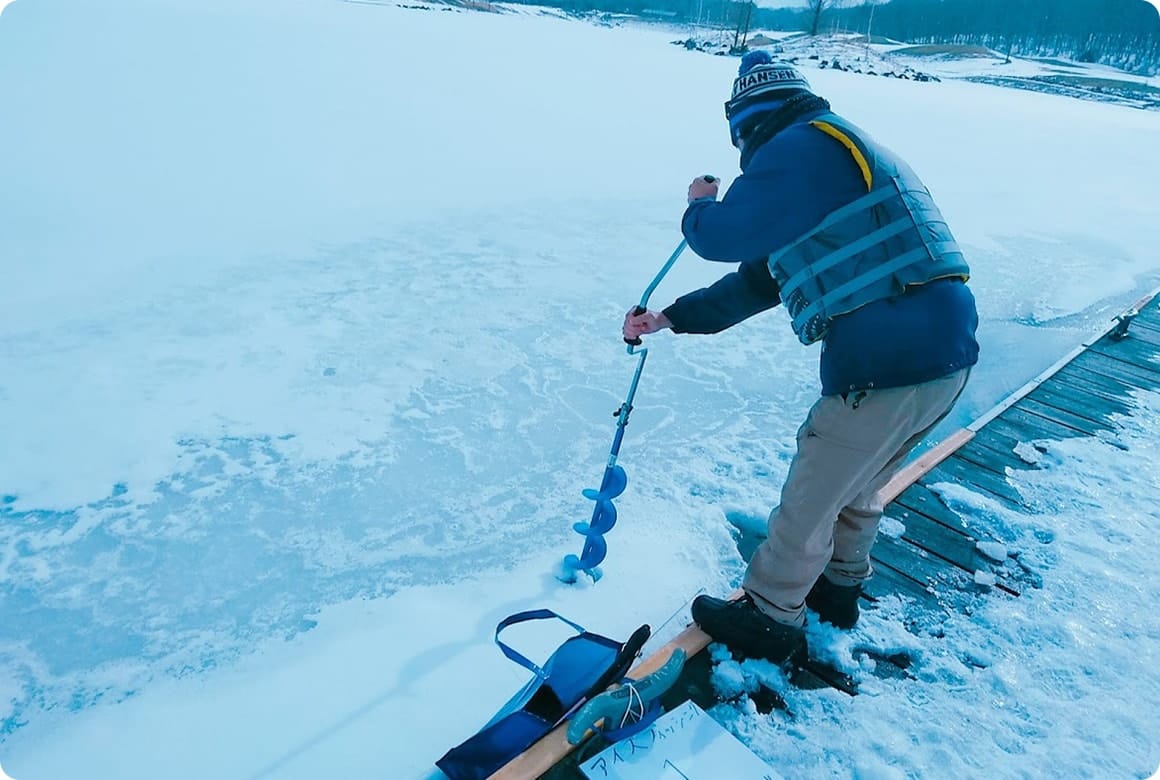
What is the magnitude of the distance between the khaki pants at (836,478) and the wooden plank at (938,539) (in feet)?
2.06

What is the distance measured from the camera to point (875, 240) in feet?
5.37

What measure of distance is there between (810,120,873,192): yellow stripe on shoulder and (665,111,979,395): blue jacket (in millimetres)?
10

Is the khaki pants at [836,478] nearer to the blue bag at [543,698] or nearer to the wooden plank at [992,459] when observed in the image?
the blue bag at [543,698]

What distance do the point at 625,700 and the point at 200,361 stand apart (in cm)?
344

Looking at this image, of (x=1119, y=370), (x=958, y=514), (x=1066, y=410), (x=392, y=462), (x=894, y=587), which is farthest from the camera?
(x=1119, y=370)

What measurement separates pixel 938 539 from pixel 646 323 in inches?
59.4

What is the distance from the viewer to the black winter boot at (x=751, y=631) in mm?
2070

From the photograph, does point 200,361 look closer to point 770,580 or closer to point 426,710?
point 426,710

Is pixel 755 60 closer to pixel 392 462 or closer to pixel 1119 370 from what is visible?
pixel 392 462

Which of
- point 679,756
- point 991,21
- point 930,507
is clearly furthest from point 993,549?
point 991,21

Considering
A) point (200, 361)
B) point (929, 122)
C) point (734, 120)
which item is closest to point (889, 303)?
point (734, 120)

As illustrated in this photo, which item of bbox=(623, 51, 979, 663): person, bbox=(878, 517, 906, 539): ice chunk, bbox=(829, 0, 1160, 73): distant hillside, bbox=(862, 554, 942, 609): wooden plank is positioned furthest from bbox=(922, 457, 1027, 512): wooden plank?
bbox=(829, 0, 1160, 73): distant hillside

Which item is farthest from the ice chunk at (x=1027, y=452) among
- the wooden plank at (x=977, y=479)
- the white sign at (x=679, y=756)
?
the white sign at (x=679, y=756)

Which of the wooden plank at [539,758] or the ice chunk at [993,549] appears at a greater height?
the wooden plank at [539,758]
